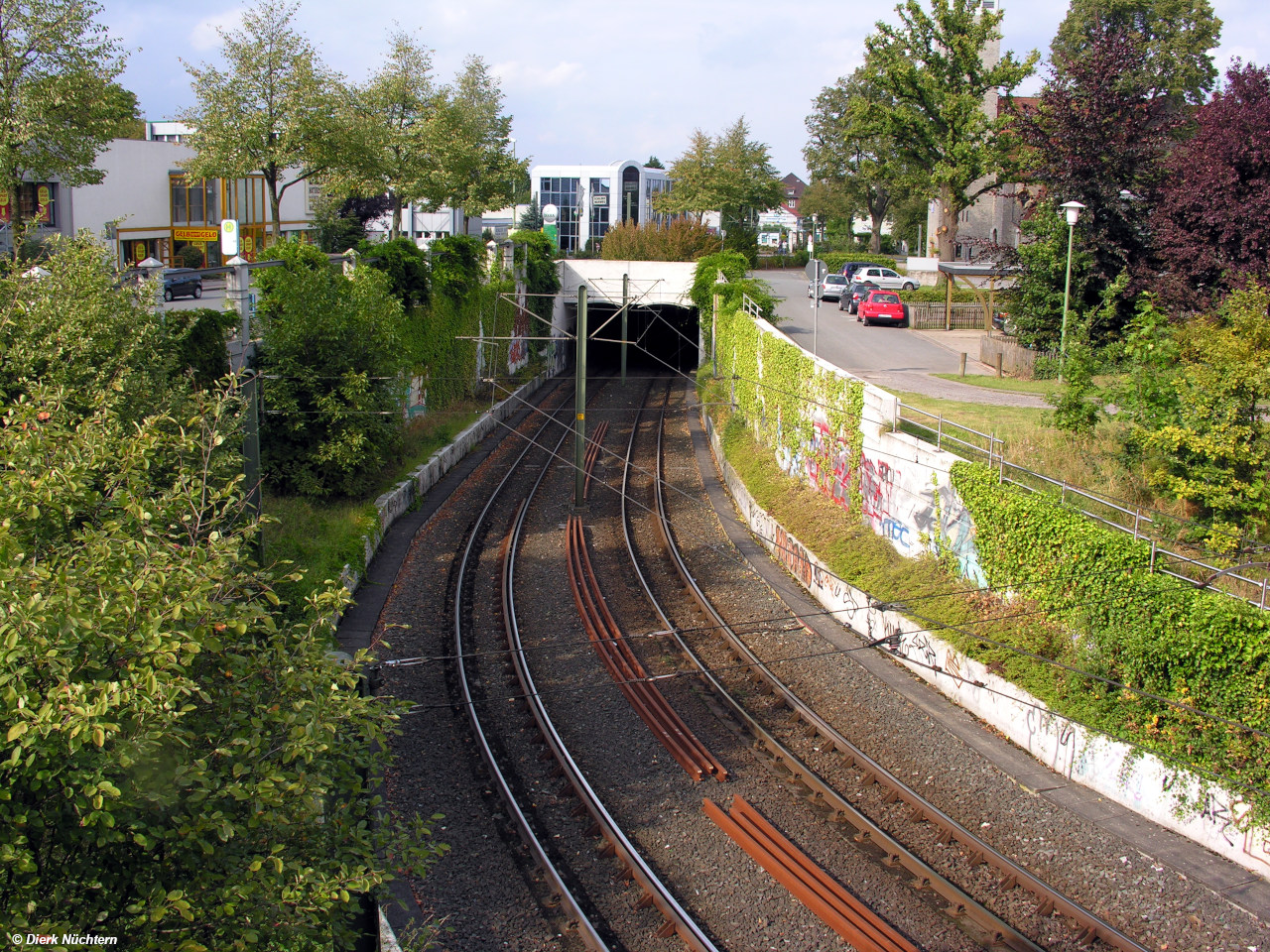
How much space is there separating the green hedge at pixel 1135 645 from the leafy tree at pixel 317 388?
12526mm

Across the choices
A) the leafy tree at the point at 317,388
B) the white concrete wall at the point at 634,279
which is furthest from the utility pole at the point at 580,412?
the white concrete wall at the point at 634,279

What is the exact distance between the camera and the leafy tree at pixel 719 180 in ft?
194

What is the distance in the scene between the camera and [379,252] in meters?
27.0

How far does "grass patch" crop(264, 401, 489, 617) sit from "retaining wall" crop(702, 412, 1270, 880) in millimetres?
8096

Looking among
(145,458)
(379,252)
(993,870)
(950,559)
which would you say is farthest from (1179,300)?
(145,458)

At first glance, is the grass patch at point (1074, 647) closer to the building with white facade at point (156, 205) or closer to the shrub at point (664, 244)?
the building with white facade at point (156, 205)

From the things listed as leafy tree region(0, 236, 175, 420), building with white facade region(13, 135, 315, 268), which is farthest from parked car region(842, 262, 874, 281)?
leafy tree region(0, 236, 175, 420)

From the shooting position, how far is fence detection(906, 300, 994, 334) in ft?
127

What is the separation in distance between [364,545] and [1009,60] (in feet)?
110

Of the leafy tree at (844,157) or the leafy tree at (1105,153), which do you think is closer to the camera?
the leafy tree at (1105,153)

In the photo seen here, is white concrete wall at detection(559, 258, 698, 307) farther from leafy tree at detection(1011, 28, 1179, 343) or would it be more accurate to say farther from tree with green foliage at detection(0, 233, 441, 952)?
tree with green foliage at detection(0, 233, 441, 952)

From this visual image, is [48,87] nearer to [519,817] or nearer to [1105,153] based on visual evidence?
[519,817]

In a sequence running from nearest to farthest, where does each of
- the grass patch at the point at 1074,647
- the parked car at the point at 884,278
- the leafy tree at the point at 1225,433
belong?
the grass patch at the point at 1074,647 < the leafy tree at the point at 1225,433 < the parked car at the point at 884,278

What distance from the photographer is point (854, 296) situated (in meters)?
41.9
